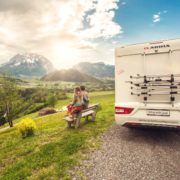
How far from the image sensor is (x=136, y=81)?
431cm

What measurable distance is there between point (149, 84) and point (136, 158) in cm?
223

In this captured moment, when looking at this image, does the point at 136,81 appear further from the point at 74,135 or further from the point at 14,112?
the point at 14,112

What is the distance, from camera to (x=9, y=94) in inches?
577

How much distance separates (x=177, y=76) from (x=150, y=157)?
2.49 meters

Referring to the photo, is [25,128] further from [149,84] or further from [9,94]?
[9,94]

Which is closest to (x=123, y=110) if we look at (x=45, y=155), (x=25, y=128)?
(x=45, y=155)

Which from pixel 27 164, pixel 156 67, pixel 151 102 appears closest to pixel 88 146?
pixel 27 164

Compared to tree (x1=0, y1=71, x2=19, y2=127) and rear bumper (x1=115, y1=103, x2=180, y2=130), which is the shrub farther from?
tree (x1=0, y1=71, x2=19, y2=127)

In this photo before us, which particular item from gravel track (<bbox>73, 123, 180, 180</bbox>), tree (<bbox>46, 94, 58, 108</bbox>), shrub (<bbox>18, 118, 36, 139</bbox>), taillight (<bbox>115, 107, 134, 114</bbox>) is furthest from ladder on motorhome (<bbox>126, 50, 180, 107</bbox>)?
tree (<bbox>46, 94, 58, 108</bbox>)

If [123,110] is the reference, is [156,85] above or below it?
above

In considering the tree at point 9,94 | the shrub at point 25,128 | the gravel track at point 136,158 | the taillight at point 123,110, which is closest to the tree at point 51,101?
the tree at point 9,94

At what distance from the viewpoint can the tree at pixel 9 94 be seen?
47.5 feet

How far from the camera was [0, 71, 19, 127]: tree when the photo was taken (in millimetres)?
14477

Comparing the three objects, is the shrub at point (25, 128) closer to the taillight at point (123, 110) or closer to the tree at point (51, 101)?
the taillight at point (123, 110)
